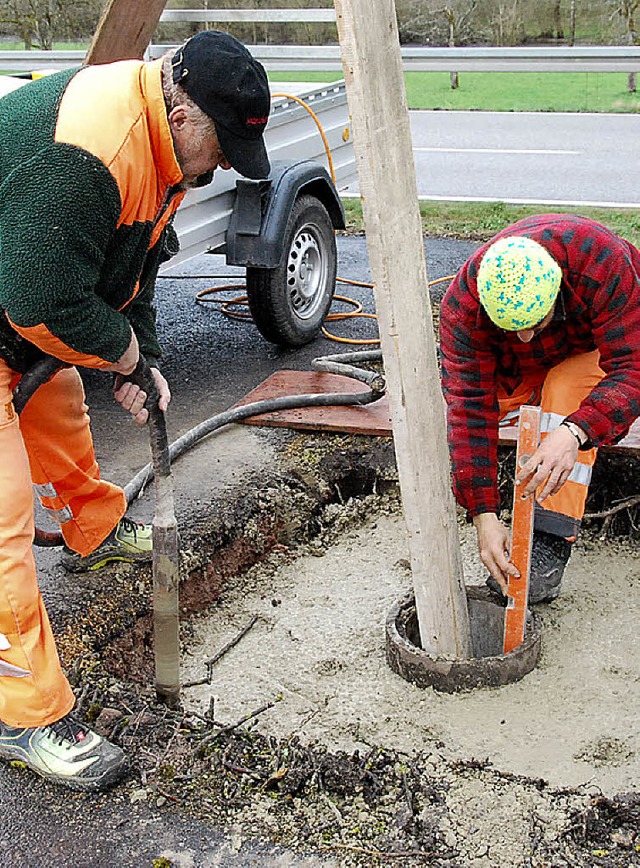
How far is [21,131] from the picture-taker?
2.17 m

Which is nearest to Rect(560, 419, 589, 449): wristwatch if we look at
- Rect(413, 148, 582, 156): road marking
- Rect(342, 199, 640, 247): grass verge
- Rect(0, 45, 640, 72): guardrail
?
Rect(342, 199, 640, 247): grass verge

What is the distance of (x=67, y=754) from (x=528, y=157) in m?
11.0

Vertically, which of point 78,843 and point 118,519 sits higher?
point 118,519

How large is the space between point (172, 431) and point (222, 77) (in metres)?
2.57

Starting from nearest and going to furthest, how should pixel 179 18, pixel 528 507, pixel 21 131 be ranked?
pixel 21 131 < pixel 528 507 < pixel 179 18

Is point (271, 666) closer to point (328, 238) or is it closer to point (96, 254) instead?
point (96, 254)

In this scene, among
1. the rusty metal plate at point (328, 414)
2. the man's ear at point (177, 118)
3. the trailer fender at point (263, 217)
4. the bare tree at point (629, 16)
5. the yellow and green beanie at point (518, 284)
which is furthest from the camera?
the bare tree at point (629, 16)

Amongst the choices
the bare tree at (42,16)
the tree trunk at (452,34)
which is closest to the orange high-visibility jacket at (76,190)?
the bare tree at (42,16)

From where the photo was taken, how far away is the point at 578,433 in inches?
113

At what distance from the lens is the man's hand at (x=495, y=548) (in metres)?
2.96

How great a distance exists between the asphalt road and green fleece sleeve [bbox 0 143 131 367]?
7909 millimetres

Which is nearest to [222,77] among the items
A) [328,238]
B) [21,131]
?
[21,131]

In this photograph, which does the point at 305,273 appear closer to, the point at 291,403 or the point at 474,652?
the point at 291,403

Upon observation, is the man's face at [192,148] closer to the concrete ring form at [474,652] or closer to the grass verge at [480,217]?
the concrete ring form at [474,652]
